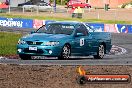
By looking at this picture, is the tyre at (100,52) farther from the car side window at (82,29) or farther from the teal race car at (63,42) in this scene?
the car side window at (82,29)

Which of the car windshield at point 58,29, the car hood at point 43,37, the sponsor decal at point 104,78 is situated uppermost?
the sponsor decal at point 104,78

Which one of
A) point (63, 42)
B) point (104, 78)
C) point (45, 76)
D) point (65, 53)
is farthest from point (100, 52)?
point (104, 78)

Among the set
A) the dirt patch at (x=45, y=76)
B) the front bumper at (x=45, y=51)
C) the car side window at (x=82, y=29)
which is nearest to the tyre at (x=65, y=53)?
the front bumper at (x=45, y=51)

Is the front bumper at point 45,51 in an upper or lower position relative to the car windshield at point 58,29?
lower

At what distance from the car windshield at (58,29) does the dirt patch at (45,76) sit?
460 centimetres

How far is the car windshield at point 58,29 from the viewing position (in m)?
18.8

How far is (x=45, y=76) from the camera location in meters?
12.6

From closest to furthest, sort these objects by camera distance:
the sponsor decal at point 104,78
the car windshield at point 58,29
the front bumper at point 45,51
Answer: the sponsor decal at point 104,78, the front bumper at point 45,51, the car windshield at point 58,29

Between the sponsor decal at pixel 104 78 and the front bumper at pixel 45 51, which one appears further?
the front bumper at pixel 45 51

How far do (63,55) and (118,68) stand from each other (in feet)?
13.4

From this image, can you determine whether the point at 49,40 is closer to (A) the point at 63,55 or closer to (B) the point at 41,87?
(A) the point at 63,55

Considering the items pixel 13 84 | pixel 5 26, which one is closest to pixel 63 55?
pixel 13 84

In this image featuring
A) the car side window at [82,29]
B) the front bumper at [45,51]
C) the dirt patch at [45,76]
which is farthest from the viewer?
the car side window at [82,29]

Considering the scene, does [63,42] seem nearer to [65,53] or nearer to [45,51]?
[65,53]
